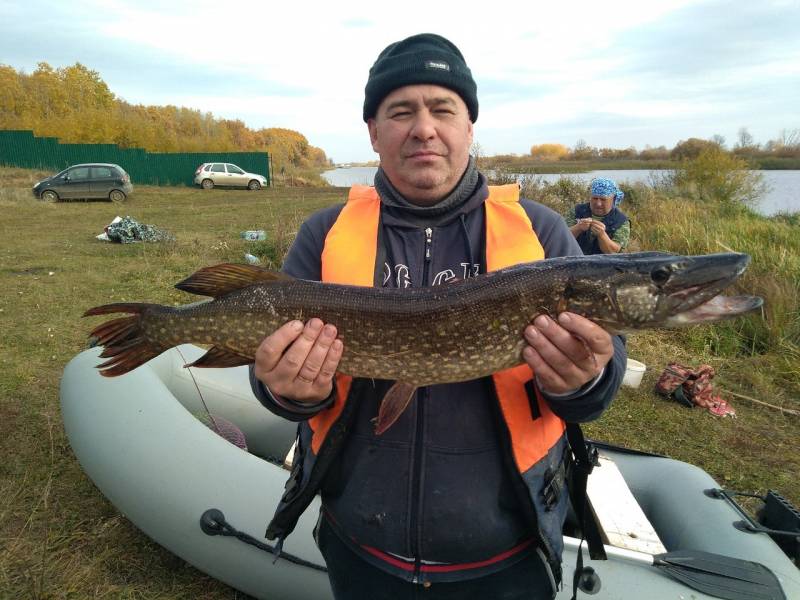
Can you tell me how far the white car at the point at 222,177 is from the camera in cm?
2725

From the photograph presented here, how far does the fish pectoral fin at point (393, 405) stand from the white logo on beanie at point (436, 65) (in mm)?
1091

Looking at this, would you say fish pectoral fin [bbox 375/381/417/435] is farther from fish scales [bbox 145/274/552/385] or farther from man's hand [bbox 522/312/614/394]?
man's hand [bbox 522/312/614/394]

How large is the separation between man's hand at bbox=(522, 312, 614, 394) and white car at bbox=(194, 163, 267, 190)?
28162 millimetres

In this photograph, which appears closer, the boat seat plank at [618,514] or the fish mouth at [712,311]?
the fish mouth at [712,311]

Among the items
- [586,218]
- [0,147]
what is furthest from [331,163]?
[586,218]

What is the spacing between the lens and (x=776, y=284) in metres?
7.01

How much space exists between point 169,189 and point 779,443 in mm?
27423

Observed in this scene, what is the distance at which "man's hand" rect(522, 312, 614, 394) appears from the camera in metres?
1.49

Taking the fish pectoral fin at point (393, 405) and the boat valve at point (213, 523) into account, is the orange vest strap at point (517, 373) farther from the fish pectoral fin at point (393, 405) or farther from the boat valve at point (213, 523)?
the boat valve at point (213, 523)

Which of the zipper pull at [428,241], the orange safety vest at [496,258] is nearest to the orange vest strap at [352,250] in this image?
the orange safety vest at [496,258]

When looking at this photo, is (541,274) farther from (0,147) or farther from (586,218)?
(0,147)

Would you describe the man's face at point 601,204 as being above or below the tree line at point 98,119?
below

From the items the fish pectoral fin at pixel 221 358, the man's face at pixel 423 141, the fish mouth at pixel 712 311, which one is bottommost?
the fish pectoral fin at pixel 221 358

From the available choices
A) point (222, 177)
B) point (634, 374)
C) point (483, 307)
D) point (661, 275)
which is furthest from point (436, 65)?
point (222, 177)
